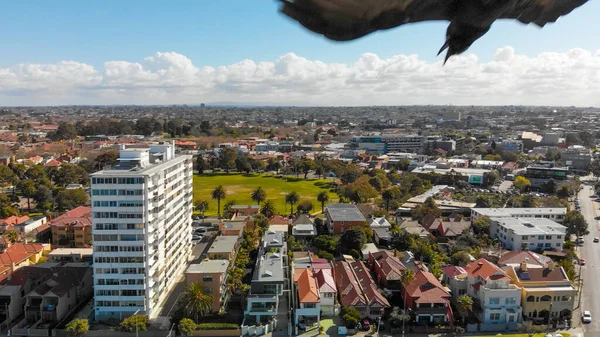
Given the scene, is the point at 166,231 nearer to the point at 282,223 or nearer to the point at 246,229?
the point at 246,229

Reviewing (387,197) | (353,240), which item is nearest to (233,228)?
(353,240)

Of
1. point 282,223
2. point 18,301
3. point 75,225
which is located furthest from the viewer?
point 282,223

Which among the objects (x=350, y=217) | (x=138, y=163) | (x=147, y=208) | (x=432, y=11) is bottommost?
(x=350, y=217)

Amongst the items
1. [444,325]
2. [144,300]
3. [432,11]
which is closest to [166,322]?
[144,300]

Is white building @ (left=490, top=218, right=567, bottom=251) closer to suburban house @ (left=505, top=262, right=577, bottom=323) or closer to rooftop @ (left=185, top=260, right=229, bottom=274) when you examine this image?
suburban house @ (left=505, top=262, right=577, bottom=323)

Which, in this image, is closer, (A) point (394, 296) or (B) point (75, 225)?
(A) point (394, 296)

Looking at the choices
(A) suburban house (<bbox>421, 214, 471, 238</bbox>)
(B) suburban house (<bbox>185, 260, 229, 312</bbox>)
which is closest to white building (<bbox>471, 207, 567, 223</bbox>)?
(A) suburban house (<bbox>421, 214, 471, 238</bbox>)
